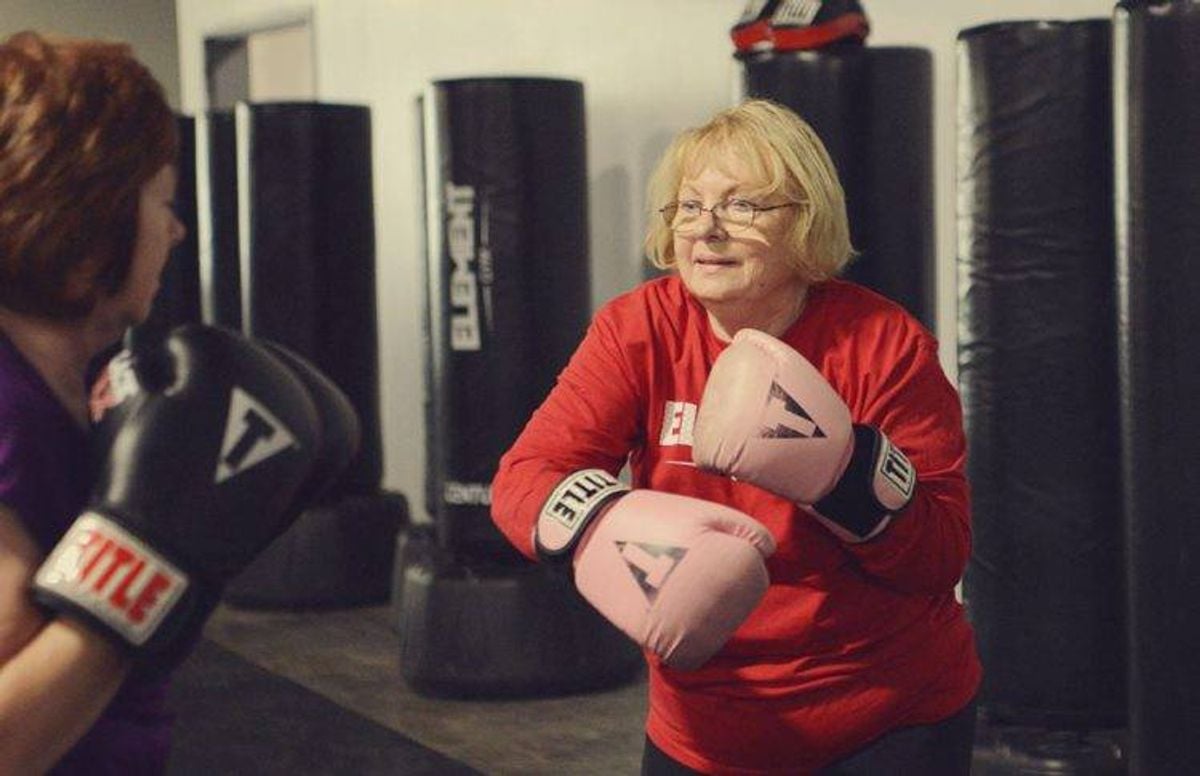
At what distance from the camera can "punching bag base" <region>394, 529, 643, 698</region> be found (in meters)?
3.88

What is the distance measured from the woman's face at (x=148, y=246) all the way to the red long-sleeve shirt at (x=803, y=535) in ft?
1.89

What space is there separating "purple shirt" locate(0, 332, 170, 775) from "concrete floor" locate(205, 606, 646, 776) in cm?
204

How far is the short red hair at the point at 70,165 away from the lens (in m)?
1.22

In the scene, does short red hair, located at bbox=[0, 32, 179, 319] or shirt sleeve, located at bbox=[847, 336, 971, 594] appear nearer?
short red hair, located at bbox=[0, 32, 179, 319]

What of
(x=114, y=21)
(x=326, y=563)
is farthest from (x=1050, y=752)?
(x=114, y=21)

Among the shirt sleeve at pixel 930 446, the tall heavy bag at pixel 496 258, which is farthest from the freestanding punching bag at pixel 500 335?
the shirt sleeve at pixel 930 446

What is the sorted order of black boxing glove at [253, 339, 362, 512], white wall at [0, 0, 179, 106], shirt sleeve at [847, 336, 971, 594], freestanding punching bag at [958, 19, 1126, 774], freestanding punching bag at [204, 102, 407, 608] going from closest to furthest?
black boxing glove at [253, 339, 362, 512] < shirt sleeve at [847, 336, 971, 594] < freestanding punching bag at [958, 19, 1126, 774] < freestanding punching bag at [204, 102, 407, 608] < white wall at [0, 0, 179, 106]

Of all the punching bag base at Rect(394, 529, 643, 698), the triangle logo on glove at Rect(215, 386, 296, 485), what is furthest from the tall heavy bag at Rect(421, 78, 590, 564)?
the triangle logo on glove at Rect(215, 386, 296, 485)

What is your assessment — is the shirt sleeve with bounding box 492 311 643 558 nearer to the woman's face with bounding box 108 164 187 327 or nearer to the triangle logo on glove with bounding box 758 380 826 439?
the triangle logo on glove with bounding box 758 380 826 439

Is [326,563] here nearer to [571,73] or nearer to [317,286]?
[317,286]

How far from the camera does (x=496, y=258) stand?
3854mm

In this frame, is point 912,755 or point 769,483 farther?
point 912,755

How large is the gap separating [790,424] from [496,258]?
2243 millimetres

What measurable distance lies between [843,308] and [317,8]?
4601mm
